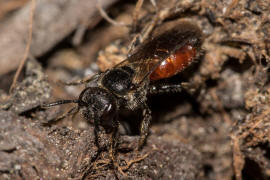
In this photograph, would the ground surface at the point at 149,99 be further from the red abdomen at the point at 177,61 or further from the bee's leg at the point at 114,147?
the red abdomen at the point at 177,61

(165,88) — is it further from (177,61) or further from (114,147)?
(114,147)

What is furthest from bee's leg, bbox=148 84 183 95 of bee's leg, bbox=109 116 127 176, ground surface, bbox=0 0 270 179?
bee's leg, bbox=109 116 127 176

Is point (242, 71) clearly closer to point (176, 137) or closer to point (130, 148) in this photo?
point (176, 137)

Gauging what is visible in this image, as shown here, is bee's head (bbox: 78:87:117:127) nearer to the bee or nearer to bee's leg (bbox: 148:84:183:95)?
the bee

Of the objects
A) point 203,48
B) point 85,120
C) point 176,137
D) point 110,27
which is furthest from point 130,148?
point 110,27

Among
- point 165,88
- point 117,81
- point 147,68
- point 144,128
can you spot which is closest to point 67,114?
point 117,81
